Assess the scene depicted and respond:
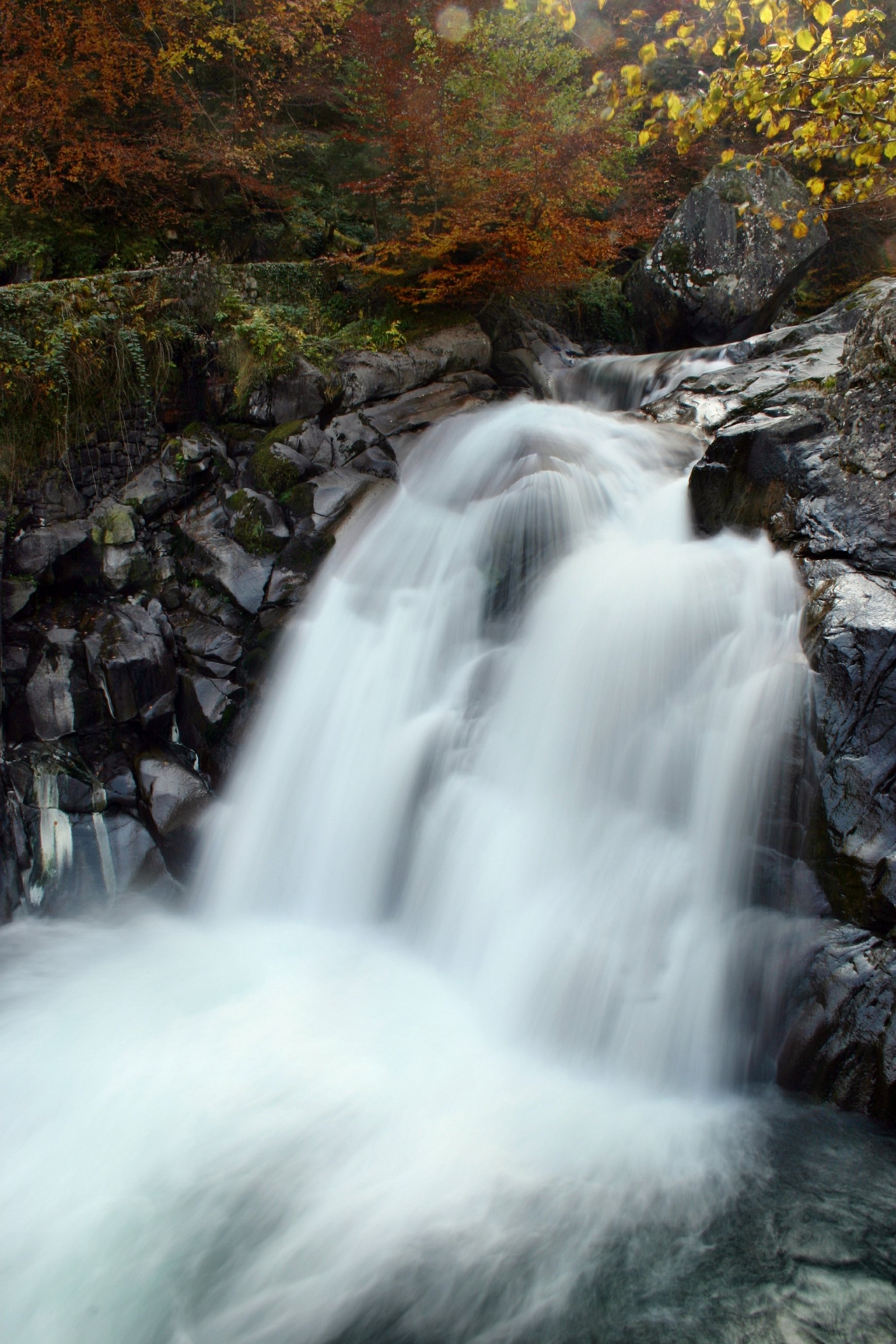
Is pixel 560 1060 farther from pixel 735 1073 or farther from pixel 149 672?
pixel 149 672

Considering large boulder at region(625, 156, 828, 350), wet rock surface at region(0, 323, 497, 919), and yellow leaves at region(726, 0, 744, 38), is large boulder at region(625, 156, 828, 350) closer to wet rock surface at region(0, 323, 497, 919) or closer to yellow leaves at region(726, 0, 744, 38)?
wet rock surface at region(0, 323, 497, 919)

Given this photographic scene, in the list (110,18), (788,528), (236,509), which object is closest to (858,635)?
(788,528)

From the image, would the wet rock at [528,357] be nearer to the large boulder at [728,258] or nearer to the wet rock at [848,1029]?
the large boulder at [728,258]

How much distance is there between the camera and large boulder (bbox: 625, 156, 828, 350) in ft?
37.8

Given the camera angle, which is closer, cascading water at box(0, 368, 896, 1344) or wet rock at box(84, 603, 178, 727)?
cascading water at box(0, 368, 896, 1344)

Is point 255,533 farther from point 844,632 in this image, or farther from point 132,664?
point 844,632

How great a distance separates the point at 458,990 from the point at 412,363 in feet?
Answer: 24.2

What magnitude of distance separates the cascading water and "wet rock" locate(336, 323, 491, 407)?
177cm

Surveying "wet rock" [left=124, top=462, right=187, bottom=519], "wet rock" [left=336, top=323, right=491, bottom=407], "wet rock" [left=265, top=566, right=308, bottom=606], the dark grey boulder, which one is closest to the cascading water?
"wet rock" [left=265, top=566, right=308, bottom=606]

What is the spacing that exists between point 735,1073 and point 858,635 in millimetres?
2679

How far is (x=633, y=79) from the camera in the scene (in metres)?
4.38

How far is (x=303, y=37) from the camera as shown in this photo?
1290 cm

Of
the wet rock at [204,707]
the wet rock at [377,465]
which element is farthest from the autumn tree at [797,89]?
the wet rock at [204,707]

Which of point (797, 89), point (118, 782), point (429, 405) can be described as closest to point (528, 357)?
point (429, 405)
